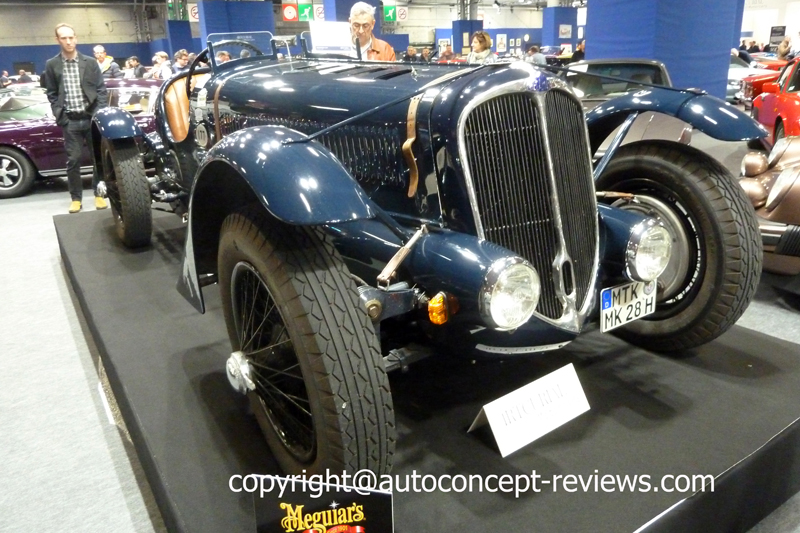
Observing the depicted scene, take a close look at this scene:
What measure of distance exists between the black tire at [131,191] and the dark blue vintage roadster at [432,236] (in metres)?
1.62

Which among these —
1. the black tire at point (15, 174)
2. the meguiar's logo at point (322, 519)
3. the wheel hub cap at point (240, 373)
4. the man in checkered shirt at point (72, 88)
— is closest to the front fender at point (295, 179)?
the wheel hub cap at point (240, 373)

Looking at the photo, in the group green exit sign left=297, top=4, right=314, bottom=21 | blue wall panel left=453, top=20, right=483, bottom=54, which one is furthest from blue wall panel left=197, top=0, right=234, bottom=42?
blue wall panel left=453, top=20, right=483, bottom=54

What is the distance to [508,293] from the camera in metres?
1.72

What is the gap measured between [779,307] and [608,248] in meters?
2.02

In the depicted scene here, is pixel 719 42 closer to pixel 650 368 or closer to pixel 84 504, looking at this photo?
pixel 650 368

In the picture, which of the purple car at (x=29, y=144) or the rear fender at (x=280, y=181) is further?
the purple car at (x=29, y=144)

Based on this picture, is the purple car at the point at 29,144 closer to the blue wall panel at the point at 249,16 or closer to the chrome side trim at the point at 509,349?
the blue wall panel at the point at 249,16

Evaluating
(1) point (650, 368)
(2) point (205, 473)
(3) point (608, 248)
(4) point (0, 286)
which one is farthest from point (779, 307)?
(4) point (0, 286)

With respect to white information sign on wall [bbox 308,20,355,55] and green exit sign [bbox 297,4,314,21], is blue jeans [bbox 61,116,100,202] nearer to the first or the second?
white information sign on wall [bbox 308,20,355,55]

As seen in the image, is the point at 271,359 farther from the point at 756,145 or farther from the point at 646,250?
the point at 756,145

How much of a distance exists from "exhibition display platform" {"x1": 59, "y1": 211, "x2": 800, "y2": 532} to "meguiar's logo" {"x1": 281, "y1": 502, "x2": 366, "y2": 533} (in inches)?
2.1

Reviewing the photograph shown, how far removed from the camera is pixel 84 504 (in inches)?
85.4

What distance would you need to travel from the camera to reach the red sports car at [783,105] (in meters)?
6.18

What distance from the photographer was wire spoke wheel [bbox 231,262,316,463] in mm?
1859
